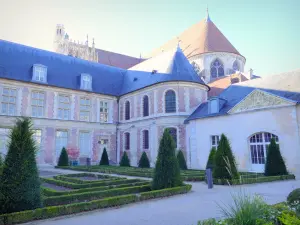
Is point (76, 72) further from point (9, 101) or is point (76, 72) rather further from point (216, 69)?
point (216, 69)

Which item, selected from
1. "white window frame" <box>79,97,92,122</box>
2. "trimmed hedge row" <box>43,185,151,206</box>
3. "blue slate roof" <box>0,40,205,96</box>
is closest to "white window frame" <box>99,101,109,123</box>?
"blue slate roof" <box>0,40,205,96</box>

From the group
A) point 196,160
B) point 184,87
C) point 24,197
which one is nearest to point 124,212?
point 24,197

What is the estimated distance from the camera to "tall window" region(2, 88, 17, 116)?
745 inches

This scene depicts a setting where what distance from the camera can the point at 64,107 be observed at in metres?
21.8

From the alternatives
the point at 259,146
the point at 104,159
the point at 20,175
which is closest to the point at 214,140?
the point at 259,146

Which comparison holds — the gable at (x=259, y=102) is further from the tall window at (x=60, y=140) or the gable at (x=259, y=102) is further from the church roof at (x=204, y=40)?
the church roof at (x=204, y=40)

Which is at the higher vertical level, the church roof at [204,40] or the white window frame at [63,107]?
the church roof at [204,40]

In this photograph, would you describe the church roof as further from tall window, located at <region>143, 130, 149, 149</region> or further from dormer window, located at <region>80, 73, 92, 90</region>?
dormer window, located at <region>80, 73, 92, 90</region>

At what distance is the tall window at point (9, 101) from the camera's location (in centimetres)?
1892

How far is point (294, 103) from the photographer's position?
1284 centimetres

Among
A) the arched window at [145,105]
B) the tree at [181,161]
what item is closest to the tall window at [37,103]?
the arched window at [145,105]

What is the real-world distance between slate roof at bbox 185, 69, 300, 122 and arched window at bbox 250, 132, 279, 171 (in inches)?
92.7

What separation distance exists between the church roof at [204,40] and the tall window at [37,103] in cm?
1864

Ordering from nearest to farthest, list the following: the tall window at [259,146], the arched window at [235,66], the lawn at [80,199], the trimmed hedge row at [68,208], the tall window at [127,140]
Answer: the trimmed hedge row at [68,208] → the lawn at [80,199] → the tall window at [259,146] → the tall window at [127,140] → the arched window at [235,66]
